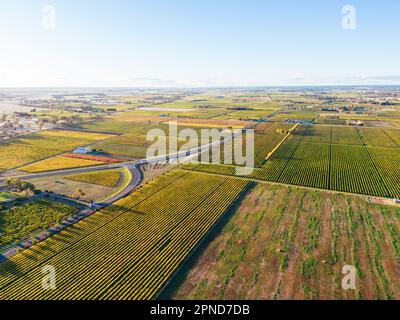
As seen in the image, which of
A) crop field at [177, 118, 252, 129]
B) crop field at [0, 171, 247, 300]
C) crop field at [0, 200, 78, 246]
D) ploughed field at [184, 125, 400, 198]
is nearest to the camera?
crop field at [0, 171, 247, 300]

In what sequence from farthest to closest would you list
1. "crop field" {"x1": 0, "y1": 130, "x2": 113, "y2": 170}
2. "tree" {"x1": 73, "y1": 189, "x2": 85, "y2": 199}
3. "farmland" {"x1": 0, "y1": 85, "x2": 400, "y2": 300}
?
1. "crop field" {"x1": 0, "y1": 130, "x2": 113, "y2": 170}
2. "tree" {"x1": 73, "y1": 189, "x2": 85, "y2": 199}
3. "farmland" {"x1": 0, "y1": 85, "x2": 400, "y2": 300}

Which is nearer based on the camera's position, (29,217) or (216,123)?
(29,217)

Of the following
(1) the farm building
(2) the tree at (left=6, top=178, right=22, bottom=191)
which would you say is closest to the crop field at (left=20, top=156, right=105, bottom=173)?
(1) the farm building

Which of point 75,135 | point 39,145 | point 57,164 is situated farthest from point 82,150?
point 75,135

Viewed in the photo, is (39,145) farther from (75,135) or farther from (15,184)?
(15,184)

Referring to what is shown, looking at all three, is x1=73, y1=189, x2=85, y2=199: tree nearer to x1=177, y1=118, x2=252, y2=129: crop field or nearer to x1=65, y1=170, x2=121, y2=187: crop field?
x1=65, y1=170, x2=121, y2=187: crop field

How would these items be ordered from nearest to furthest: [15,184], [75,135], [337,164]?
[15,184]
[337,164]
[75,135]
